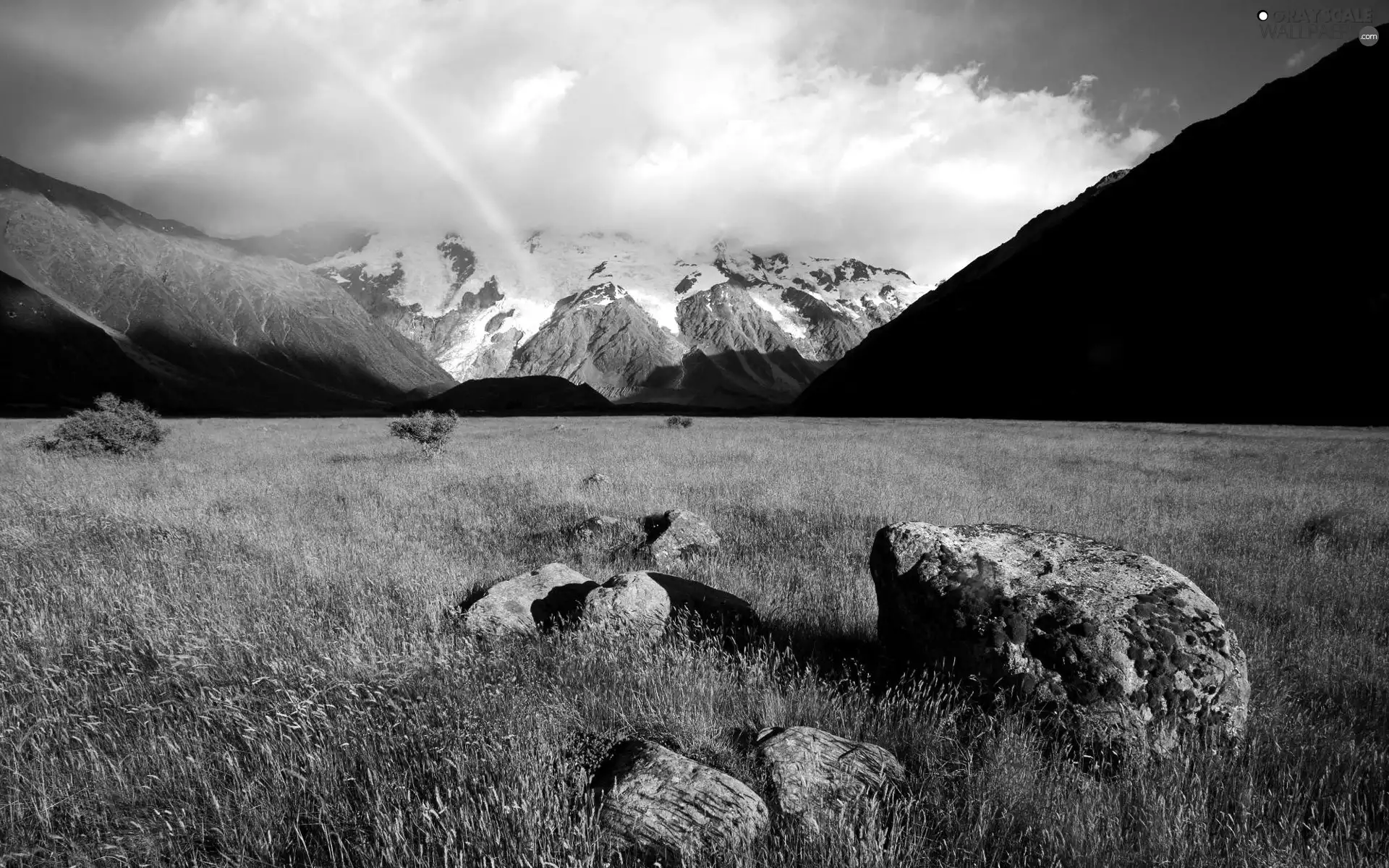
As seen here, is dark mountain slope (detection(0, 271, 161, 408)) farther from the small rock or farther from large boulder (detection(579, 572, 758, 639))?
large boulder (detection(579, 572, 758, 639))

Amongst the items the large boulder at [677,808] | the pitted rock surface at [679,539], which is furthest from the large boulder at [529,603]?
the large boulder at [677,808]

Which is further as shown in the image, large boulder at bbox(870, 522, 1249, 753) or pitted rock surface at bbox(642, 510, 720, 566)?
pitted rock surface at bbox(642, 510, 720, 566)

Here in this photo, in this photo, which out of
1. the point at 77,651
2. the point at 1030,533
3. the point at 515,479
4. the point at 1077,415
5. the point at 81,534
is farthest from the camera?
the point at 1077,415

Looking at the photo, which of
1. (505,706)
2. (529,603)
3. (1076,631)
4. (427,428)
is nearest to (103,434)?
(427,428)

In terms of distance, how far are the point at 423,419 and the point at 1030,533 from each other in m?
23.7

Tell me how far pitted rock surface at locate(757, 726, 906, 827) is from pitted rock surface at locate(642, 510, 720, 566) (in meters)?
4.62

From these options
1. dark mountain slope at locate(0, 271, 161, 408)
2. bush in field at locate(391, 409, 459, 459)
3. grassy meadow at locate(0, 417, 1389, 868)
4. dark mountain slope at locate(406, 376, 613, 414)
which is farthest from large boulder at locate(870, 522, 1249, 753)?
dark mountain slope at locate(0, 271, 161, 408)

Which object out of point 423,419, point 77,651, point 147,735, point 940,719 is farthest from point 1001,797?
point 423,419

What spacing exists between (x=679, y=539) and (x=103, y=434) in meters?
23.4

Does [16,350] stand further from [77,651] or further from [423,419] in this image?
[77,651]

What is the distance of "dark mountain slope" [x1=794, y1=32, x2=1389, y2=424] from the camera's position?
6350 centimetres

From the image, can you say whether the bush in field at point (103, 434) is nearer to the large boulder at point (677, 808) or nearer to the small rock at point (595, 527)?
the small rock at point (595, 527)

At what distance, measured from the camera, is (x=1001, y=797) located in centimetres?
275

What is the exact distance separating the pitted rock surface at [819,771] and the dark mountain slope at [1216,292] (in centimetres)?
7228
